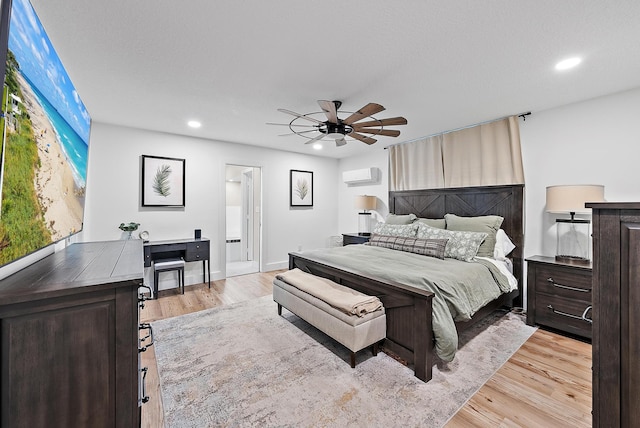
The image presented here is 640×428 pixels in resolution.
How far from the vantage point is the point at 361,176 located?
546 centimetres

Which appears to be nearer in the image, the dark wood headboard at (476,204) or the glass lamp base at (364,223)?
the dark wood headboard at (476,204)

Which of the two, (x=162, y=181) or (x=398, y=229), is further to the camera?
(x=162, y=181)

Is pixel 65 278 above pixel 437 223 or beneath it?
beneath

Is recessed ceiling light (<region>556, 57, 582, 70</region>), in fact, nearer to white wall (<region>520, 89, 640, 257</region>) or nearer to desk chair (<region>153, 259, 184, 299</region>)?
white wall (<region>520, 89, 640, 257</region>)

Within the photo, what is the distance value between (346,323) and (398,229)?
2249 millimetres

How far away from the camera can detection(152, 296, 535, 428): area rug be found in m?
1.69

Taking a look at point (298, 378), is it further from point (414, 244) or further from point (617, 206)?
point (414, 244)

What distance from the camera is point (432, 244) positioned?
330cm

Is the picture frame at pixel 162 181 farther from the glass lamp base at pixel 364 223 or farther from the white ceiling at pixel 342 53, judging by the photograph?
the glass lamp base at pixel 364 223

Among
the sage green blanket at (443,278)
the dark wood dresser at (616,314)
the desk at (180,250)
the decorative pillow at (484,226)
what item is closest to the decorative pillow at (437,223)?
the decorative pillow at (484,226)

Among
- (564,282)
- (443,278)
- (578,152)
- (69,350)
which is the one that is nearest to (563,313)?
(564,282)

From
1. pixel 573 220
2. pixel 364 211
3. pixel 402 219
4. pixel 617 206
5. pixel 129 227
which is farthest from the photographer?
pixel 364 211

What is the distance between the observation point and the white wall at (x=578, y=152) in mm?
2668

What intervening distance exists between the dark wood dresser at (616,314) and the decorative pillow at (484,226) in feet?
8.12
